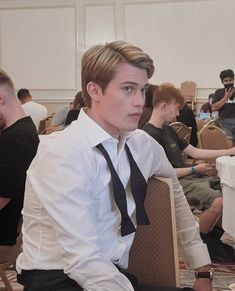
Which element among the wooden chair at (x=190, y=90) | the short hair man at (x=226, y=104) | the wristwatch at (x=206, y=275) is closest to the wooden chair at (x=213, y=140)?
the short hair man at (x=226, y=104)

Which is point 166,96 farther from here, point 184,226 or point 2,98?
point 184,226

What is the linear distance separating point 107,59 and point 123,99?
0.12 metres

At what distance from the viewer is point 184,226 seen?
68.8 inches

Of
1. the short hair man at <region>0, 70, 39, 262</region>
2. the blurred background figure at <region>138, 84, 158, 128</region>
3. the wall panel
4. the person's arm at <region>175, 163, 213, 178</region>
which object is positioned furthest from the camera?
the wall panel

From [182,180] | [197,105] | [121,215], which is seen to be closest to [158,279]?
[121,215]

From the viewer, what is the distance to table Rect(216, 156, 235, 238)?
2.66 metres

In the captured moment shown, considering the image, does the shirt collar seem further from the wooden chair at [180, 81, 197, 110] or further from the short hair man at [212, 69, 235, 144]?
the wooden chair at [180, 81, 197, 110]

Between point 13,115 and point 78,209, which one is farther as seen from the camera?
point 13,115

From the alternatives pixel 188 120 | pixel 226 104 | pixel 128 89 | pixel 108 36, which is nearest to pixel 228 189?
pixel 128 89

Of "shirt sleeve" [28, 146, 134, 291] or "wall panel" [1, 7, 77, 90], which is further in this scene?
"wall panel" [1, 7, 77, 90]

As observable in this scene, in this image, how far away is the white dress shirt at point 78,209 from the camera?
4.09 feet

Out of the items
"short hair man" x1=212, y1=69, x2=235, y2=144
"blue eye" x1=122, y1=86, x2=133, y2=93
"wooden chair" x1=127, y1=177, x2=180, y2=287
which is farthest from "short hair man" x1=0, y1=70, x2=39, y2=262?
"short hair man" x1=212, y1=69, x2=235, y2=144

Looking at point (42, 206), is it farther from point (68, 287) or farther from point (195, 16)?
point (195, 16)

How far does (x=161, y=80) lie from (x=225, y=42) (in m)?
1.54
